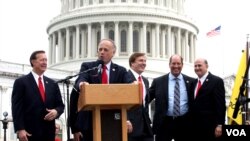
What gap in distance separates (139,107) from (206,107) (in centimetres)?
145

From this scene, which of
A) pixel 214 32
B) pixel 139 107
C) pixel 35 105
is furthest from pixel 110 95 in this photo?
pixel 214 32

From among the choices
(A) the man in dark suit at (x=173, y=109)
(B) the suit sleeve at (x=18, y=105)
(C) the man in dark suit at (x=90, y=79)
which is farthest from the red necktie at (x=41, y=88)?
(A) the man in dark suit at (x=173, y=109)

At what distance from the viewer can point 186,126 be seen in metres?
12.2

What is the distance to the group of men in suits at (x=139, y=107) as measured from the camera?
10.4 meters

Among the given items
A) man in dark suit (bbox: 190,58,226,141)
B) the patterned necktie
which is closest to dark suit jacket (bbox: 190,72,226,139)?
man in dark suit (bbox: 190,58,226,141)

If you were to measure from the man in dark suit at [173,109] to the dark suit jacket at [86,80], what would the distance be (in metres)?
1.78

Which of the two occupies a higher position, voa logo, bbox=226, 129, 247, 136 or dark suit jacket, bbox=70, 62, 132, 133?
dark suit jacket, bbox=70, 62, 132, 133

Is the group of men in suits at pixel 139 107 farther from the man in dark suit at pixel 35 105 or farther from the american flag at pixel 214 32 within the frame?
the american flag at pixel 214 32

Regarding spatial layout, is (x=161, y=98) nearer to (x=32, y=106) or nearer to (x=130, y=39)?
(x=32, y=106)

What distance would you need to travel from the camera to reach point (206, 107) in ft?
40.5

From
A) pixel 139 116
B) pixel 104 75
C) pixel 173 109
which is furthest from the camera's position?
pixel 173 109

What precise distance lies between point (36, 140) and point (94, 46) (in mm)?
68946

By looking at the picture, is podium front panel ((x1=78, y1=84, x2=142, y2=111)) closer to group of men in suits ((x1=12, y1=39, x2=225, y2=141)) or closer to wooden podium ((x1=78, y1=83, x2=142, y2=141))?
wooden podium ((x1=78, y1=83, x2=142, y2=141))

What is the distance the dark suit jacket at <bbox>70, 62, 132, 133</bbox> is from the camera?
10.2 m
